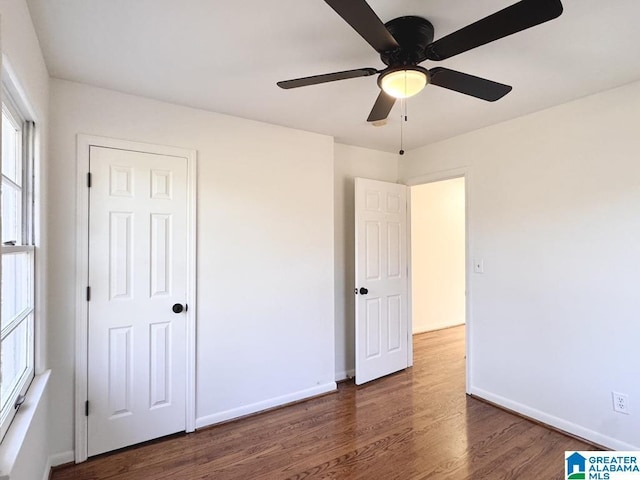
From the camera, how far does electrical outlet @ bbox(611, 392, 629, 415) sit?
7.22 ft

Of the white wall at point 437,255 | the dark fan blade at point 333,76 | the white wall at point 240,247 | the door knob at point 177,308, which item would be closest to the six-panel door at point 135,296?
the door knob at point 177,308

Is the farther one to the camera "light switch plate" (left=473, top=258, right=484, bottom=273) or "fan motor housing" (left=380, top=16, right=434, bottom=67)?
"light switch plate" (left=473, top=258, right=484, bottom=273)

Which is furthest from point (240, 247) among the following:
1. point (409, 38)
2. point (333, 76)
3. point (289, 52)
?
point (409, 38)

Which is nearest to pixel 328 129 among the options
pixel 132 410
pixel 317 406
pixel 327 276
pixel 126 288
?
pixel 327 276

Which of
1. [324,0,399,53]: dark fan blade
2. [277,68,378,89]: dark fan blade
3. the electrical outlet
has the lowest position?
the electrical outlet

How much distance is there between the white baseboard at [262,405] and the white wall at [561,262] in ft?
4.64

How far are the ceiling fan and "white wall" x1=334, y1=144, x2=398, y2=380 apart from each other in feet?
5.41

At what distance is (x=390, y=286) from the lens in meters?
3.61

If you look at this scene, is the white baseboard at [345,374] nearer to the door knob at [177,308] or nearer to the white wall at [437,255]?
the door knob at [177,308]

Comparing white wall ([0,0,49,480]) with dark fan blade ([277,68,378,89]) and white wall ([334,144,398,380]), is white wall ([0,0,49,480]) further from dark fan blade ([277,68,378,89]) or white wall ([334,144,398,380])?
white wall ([334,144,398,380])

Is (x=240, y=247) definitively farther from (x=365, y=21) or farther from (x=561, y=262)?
(x=561, y=262)

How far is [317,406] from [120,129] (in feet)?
8.67

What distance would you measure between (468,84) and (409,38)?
361 mm

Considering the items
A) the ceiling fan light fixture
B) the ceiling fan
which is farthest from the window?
the ceiling fan light fixture
